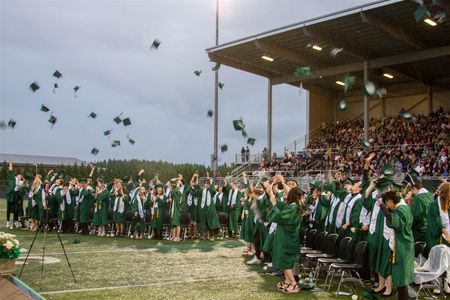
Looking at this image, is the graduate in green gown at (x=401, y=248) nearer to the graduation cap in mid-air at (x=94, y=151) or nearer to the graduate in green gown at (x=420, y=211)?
the graduate in green gown at (x=420, y=211)

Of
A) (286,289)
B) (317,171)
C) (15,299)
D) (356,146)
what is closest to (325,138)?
(356,146)

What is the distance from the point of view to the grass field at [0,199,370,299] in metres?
8.07

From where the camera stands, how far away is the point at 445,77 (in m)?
32.4

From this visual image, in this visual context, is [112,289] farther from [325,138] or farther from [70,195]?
[325,138]

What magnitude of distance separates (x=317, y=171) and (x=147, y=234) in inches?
498

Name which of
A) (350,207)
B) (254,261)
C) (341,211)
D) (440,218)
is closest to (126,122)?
(254,261)

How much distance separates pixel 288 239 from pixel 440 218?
2.43 metres

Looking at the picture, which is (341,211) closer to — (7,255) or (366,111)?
(7,255)

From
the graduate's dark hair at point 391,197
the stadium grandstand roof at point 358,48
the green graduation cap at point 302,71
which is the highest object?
the stadium grandstand roof at point 358,48

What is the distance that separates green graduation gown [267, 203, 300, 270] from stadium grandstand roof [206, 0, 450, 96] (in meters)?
14.3

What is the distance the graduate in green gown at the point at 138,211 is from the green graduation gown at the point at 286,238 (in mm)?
8741

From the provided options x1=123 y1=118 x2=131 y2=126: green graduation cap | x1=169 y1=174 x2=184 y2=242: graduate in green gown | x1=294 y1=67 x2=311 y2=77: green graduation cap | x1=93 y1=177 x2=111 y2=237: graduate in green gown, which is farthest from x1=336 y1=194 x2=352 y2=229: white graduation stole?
x1=294 y1=67 x2=311 y2=77: green graduation cap

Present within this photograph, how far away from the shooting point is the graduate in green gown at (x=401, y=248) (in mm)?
7145

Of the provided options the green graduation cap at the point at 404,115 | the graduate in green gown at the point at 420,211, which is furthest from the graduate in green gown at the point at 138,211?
the green graduation cap at the point at 404,115
